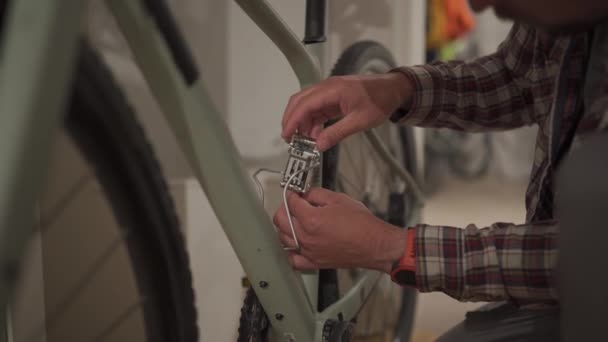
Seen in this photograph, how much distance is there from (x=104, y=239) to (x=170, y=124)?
263 mm

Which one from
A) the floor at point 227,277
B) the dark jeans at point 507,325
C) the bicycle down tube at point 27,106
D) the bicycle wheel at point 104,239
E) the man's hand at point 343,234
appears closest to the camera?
the bicycle down tube at point 27,106

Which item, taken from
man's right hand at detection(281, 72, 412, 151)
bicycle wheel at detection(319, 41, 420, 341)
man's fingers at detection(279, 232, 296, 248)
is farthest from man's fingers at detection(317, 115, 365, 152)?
bicycle wheel at detection(319, 41, 420, 341)

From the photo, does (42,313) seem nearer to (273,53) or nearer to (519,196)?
(273,53)

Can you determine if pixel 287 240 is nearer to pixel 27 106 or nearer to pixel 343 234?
pixel 343 234

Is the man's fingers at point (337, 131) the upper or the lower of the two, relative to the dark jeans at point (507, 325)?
upper

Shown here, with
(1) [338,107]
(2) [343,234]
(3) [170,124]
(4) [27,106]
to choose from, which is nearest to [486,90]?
(1) [338,107]

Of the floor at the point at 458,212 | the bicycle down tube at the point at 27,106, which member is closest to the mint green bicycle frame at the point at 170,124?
the bicycle down tube at the point at 27,106

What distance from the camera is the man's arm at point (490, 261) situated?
16.8 inches

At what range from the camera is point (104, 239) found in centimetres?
58

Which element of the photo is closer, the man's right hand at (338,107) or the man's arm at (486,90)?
the man's right hand at (338,107)

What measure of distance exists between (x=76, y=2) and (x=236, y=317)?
0.69 m

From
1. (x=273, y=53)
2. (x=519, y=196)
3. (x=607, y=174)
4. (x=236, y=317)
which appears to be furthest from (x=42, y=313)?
(x=519, y=196)

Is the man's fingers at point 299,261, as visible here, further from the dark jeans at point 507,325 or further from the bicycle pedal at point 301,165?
the dark jeans at point 507,325

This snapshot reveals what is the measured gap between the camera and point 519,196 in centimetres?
261
